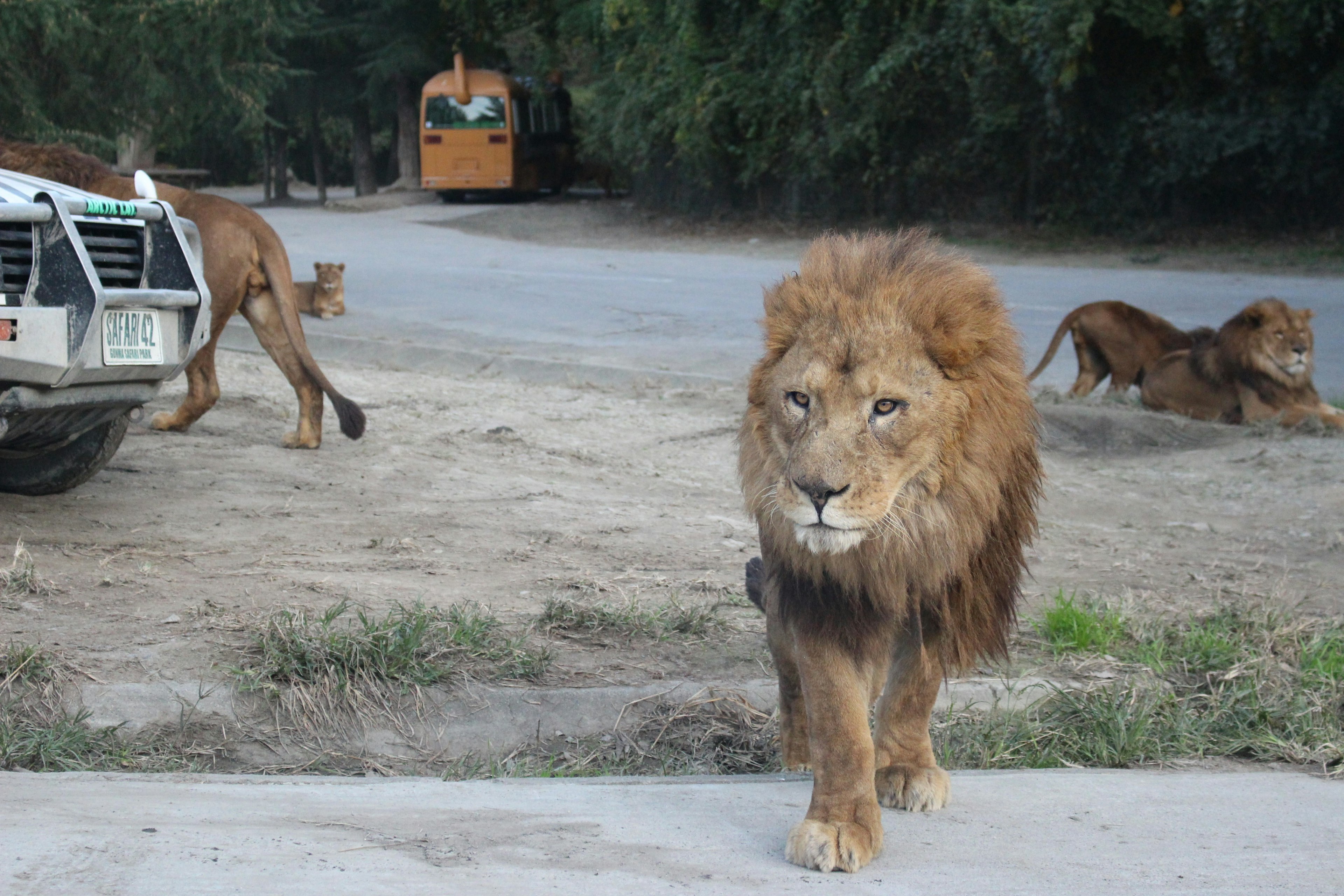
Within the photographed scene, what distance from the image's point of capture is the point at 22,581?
4.42 meters

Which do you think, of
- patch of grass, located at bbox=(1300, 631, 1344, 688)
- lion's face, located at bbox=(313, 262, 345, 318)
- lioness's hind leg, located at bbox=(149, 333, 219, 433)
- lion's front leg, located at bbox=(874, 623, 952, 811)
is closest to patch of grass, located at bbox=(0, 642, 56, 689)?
lion's front leg, located at bbox=(874, 623, 952, 811)

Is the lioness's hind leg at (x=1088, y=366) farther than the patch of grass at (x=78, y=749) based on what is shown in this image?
Yes

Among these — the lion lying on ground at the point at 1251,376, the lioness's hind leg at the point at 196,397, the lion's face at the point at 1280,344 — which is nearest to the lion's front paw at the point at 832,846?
the lioness's hind leg at the point at 196,397

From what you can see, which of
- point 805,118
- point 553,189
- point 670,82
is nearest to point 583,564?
point 805,118

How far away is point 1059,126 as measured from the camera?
21359 millimetres

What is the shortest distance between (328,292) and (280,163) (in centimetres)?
2431

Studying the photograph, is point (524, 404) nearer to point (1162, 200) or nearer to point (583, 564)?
point (583, 564)

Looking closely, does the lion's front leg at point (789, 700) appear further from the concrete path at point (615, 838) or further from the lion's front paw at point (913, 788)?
the lion's front paw at point (913, 788)

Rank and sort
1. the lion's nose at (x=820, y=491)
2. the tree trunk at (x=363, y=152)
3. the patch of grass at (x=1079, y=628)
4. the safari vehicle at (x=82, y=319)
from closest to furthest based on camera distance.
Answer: the lion's nose at (x=820, y=491) → the patch of grass at (x=1079, y=628) → the safari vehicle at (x=82, y=319) → the tree trunk at (x=363, y=152)

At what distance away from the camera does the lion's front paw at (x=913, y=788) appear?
10.3ft

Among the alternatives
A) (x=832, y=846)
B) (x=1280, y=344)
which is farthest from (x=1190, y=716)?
(x=1280, y=344)

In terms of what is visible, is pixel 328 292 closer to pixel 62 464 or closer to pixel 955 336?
pixel 62 464

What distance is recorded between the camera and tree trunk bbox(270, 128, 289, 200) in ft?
114

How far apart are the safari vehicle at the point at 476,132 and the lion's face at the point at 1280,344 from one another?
2370cm
